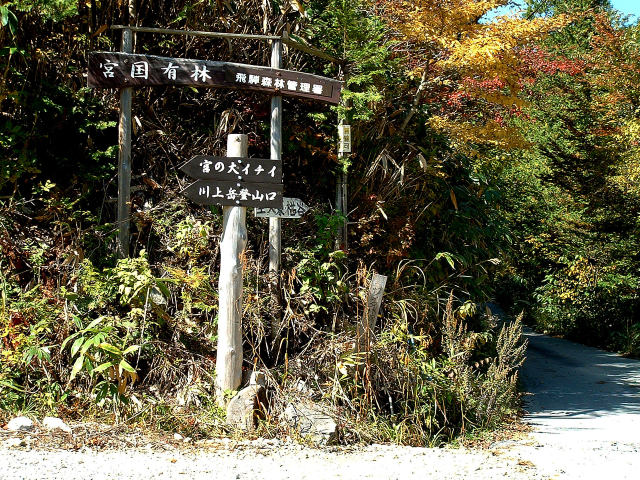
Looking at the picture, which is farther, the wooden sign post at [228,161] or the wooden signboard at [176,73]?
the wooden signboard at [176,73]

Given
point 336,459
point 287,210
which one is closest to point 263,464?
point 336,459

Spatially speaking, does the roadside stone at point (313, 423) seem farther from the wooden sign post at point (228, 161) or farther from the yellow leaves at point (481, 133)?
the yellow leaves at point (481, 133)

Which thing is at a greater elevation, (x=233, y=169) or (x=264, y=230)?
(x=233, y=169)

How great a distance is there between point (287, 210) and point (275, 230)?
10.1 inches

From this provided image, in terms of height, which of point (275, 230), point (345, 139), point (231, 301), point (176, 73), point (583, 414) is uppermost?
point (176, 73)

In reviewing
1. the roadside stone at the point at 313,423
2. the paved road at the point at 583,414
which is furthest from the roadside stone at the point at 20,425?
the paved road at the point at 583,414

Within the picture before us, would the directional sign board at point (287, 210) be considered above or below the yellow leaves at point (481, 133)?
below

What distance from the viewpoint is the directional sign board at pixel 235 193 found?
6.78 m

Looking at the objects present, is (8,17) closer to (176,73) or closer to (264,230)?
(176,73)

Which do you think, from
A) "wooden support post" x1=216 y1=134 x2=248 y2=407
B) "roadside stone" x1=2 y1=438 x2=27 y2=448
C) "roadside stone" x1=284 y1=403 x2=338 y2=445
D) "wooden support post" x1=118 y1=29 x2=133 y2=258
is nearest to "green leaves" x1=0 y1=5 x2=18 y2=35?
"wooden support post" x1=118 y1=29 x2=133 y2=258

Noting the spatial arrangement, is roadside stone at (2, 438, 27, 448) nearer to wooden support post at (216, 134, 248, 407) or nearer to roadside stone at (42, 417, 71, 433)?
roadside stone at (42, 417, 71, 433)

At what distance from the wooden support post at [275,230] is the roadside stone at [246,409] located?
106 centimetres

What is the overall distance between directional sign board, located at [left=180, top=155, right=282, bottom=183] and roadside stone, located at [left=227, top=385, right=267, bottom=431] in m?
2.01

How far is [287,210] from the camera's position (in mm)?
7738
